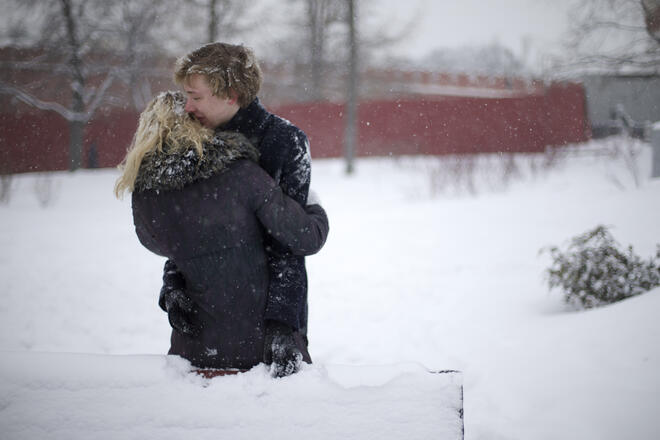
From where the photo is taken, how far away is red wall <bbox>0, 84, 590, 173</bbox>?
3.51 m

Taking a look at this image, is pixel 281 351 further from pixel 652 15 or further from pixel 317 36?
pixel 317 36

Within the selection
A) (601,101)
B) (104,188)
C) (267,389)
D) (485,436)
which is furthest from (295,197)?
(104,188)

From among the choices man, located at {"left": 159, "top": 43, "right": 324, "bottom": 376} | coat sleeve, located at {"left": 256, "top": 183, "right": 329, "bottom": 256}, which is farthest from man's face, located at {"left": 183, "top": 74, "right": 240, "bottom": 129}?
coat sleeve, located at {"left": 256, "top": 183, "right": 329, "bottom": 256}

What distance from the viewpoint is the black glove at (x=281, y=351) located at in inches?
53.2

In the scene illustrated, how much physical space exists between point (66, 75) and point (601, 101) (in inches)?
190

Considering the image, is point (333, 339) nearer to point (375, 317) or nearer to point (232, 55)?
point (375, 317)

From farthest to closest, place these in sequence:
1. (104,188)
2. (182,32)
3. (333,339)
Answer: (104,188) < (182,32) < (333,339)

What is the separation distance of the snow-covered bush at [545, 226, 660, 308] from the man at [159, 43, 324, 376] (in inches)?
100

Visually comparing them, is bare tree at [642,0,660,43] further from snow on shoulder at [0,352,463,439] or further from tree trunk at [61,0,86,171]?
tree trunk at [61,0,86,171]

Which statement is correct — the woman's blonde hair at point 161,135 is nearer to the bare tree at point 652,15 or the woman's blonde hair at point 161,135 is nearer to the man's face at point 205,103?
the man's face at point 205,103

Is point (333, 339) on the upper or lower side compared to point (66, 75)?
lower

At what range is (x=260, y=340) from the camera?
4.67ft

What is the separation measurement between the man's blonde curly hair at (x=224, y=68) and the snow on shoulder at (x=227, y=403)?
35.1 inches

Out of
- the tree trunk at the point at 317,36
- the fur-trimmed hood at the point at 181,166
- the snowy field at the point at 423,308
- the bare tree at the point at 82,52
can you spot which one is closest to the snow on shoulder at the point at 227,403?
the snowy field at the point at 423,308
